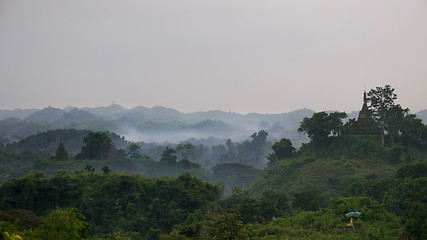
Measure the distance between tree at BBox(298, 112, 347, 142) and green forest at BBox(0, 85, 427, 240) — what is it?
Answer: 0.12 metres

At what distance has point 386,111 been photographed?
1576 inches

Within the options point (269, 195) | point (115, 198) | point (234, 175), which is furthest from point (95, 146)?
point (269, 195)

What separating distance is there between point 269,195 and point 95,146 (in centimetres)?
3407

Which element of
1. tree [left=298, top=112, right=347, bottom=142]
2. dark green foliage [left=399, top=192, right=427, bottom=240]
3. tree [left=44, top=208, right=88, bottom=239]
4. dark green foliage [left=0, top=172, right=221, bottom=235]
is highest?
tree [left=298, top=112, right=347, bottom=142]

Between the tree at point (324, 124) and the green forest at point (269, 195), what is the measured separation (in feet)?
0.39

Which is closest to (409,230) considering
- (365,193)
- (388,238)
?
(388,238)

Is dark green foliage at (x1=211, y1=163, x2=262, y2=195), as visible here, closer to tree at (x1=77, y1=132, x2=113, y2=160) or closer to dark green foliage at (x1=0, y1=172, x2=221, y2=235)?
tree at (x1=77, y1=132, x2=113, y2=160)

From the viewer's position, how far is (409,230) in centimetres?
1294

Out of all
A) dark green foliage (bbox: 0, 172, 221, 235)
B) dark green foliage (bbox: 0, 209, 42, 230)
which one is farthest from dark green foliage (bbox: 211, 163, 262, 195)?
dark green foliage (bbox: 0, 209, 42, 230)

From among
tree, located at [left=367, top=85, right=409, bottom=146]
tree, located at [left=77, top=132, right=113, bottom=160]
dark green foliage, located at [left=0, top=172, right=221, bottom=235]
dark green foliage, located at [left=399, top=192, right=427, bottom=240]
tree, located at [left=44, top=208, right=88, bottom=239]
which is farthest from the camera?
tree, located at [left=77, top=132, right=113, bottom=160]

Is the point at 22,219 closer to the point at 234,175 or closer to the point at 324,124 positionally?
the point at 324,124

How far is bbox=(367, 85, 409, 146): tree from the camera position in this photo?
130 ft

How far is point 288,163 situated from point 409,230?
3094 centimetres

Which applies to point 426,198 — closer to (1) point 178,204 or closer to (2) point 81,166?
(1) point 178,204
